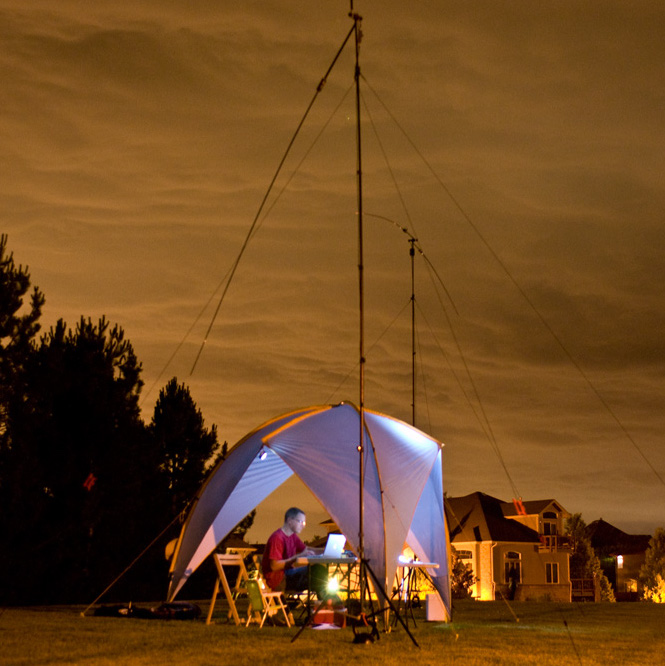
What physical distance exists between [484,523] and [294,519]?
104 ft

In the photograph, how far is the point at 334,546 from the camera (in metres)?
10.8

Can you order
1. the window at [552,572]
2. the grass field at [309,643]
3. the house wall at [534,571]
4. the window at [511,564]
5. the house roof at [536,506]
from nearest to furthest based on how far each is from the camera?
the grass field at [309,643], the window at [511,564], the house wall at [534,571], the window at [552,572], the house roof at [536,506]

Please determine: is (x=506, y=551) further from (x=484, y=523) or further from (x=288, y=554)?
(x=288, y=554)

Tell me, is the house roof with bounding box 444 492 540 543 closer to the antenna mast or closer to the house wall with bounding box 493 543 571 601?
the house wall with bounding box 493 543 571 601

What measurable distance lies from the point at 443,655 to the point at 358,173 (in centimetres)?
525

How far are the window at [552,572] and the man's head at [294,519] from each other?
3380 cm

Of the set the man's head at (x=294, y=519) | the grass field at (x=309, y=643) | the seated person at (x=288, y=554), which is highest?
the man's head at (x=294, y=519)

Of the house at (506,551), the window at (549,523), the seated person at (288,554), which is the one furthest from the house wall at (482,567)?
the seated person at (288,554)

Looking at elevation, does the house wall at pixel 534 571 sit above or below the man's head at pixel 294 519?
below

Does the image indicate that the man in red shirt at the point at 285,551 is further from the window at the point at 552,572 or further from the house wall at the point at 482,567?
the window at the point at 552,572

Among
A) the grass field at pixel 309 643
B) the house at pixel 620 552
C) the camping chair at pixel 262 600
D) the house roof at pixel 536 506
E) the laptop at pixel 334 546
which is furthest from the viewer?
the house at pixel 620 552

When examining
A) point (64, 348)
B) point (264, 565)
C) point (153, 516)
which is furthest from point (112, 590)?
point (264, 565)

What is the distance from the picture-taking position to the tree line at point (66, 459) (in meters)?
20.0

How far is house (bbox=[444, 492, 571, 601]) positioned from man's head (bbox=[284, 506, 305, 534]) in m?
28.6
